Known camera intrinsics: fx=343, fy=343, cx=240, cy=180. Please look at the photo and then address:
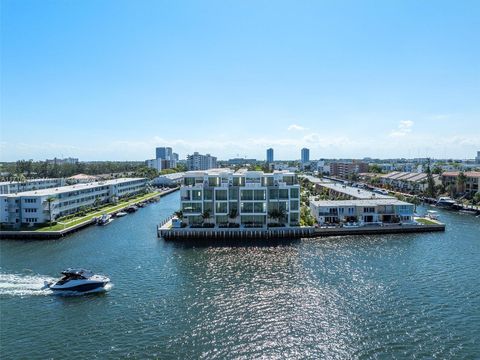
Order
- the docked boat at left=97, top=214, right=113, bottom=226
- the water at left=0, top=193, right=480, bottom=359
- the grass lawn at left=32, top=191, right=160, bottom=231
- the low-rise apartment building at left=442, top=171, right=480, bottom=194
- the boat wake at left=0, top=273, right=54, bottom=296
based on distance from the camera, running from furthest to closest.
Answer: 1. the low-rise apartment building at left=442, top=171, right=480, bottom=194
2. the docked boat at left=97, top=214, right=113, bottom=226
3. the grass lawn at left=32, top=191, right=160, bottom=231
4. the boat wake at left=0, top=273, right=54, bottom=296
5. the water at left=0, top=193, right=480, bottom=359

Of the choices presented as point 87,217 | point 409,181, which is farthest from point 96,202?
point 409,181

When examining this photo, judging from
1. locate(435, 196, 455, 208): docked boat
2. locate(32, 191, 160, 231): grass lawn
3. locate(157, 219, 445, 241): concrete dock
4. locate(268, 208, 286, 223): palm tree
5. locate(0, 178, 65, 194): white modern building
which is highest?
locate(0, 178, 65, 194): white modern building

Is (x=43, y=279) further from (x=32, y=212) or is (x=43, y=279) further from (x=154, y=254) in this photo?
(x=32, y=212)

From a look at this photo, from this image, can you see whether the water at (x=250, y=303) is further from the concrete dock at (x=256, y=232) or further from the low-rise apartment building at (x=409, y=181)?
the low-rise apartment building at (x=409, y=181)

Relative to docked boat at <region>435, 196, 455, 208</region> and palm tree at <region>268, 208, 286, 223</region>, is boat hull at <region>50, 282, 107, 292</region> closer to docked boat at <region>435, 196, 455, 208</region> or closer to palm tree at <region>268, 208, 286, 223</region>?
palm tree at <region>268, 208, 286, 223</region>

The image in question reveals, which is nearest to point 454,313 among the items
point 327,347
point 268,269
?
point 327,347

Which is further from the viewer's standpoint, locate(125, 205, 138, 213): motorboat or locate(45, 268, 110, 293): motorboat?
locate(125, 205, 138, 213): motorboat

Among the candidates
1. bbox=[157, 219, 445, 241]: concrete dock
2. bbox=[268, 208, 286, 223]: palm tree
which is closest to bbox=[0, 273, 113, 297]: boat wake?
bbox=[157, 219, 445, 241]: concrete dock

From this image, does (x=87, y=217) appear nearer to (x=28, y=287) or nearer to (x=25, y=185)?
(x=28, y=287)
